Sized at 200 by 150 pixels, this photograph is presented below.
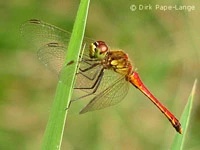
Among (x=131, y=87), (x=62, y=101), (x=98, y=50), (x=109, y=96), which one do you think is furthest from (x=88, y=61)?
(x=131, y=87)

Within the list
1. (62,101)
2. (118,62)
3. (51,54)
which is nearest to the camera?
(62,101)

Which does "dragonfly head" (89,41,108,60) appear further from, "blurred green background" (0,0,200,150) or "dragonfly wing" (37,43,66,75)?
"blurred green background" (0,0,200,150)

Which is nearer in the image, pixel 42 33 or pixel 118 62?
pixel 42 33

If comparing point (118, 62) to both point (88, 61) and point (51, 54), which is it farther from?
point (51, 54)

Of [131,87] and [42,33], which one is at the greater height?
[42,33]

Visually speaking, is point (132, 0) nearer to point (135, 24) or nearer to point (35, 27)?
point (135, 24)

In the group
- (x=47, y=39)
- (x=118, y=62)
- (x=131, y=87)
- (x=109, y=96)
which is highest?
(x=47, y=39)

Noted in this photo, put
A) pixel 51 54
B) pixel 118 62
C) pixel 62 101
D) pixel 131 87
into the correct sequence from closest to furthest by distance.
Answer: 1. pixel 62 101
2. pixel 51 54
3. pixel 118 62
4. pixel 131 87

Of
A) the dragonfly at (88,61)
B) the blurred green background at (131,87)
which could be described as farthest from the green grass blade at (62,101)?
the blurred green background at (131,87)
